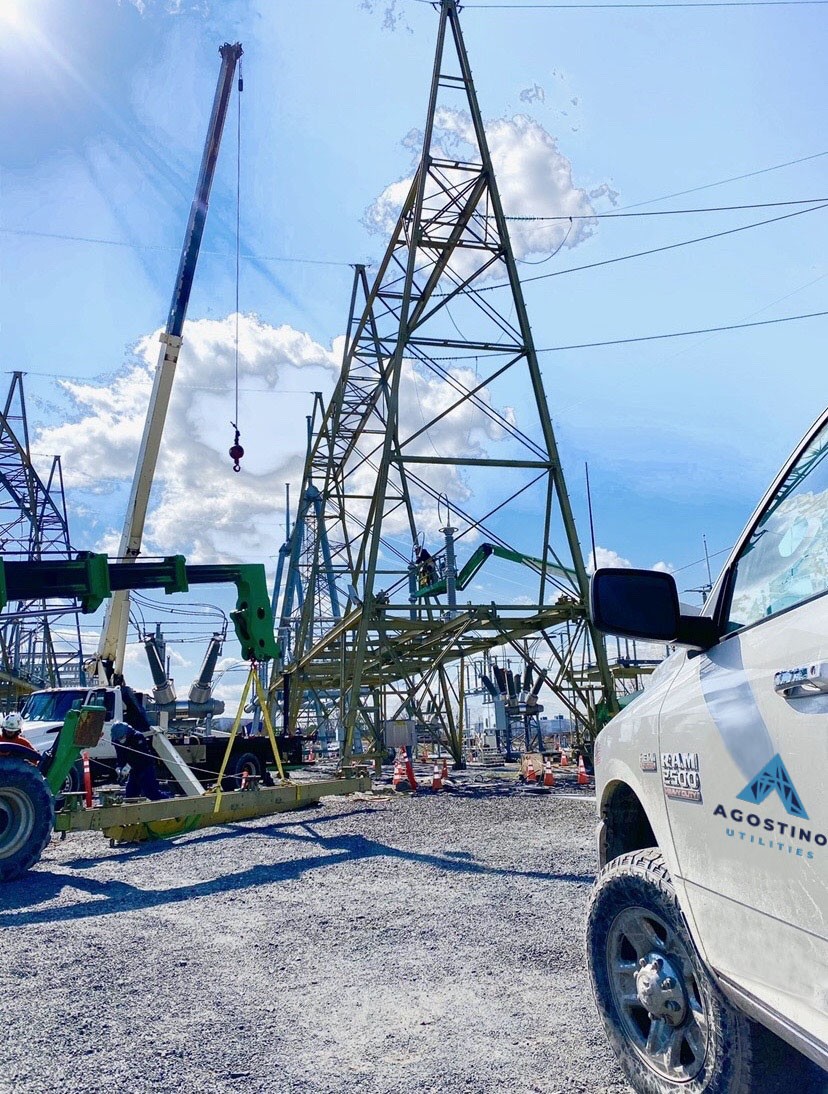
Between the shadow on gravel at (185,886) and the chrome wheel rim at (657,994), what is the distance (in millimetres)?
3712

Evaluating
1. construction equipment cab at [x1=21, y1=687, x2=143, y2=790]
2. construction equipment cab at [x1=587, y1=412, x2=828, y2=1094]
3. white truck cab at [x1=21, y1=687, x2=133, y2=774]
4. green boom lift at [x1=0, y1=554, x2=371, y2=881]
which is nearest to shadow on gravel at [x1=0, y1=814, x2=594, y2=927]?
green boom lift at [x1=0, y1=554, x2=371, y2=881]

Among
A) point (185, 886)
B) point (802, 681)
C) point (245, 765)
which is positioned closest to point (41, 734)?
point (245, 765)

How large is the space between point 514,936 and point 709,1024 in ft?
9.37

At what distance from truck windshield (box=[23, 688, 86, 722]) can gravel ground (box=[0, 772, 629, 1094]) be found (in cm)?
662

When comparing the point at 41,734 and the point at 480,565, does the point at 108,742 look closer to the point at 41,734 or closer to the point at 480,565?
the point at 41,734

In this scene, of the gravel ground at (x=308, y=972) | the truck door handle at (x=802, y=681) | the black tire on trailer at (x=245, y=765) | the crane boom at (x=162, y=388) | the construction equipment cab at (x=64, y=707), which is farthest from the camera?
the crane boom at (x=162, y=388)

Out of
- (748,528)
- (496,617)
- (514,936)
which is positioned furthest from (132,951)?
(496,617)

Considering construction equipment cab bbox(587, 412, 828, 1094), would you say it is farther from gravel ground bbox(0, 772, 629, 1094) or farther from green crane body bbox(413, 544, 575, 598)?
green crane body bbox(413, 544, 575, 598)

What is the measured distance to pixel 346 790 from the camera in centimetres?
1221

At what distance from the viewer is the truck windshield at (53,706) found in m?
15.0

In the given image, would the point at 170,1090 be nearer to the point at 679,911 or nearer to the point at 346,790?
the point at 679,911

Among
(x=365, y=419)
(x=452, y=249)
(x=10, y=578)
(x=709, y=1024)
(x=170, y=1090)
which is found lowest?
(x=170, y=1090)

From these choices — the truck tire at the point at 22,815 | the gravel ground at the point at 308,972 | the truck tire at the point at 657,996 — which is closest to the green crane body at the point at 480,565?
the gravel ground at the point at 308,972

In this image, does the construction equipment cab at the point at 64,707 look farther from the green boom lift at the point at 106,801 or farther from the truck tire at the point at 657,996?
the truck tire at the point at 657,996
